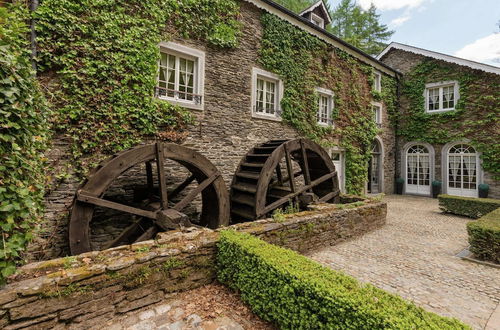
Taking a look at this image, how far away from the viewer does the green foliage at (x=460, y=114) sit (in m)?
10.2

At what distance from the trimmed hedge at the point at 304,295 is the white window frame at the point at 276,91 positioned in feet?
14.7

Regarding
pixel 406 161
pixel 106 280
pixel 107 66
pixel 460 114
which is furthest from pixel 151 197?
pixel 460 114

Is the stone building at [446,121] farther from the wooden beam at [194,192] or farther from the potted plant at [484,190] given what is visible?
the wooden beam at [194,192]

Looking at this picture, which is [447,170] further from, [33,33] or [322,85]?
[33,33]

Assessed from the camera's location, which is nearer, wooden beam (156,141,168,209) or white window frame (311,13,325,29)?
wooden beam (156,141,168,209)

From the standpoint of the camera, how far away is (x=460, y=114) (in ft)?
36.1

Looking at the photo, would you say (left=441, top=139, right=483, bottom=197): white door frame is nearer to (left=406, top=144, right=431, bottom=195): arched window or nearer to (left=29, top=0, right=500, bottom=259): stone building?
(left=29, top=0, right=500, bottom=259): stone building

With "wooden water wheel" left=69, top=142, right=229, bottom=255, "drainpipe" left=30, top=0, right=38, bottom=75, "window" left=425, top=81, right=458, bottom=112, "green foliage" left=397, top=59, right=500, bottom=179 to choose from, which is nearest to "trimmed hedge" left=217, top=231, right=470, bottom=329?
"wooden water wheel" left=69, top=142, right=229, bottom=255

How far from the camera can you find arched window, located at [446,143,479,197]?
1073cm

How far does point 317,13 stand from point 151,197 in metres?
10.1

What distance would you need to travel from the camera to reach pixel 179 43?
18.1 ft

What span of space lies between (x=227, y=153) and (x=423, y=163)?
440 inches

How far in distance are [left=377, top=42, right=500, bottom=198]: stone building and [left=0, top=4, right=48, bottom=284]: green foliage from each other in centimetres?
1464

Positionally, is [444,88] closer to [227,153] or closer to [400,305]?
[227,153]
